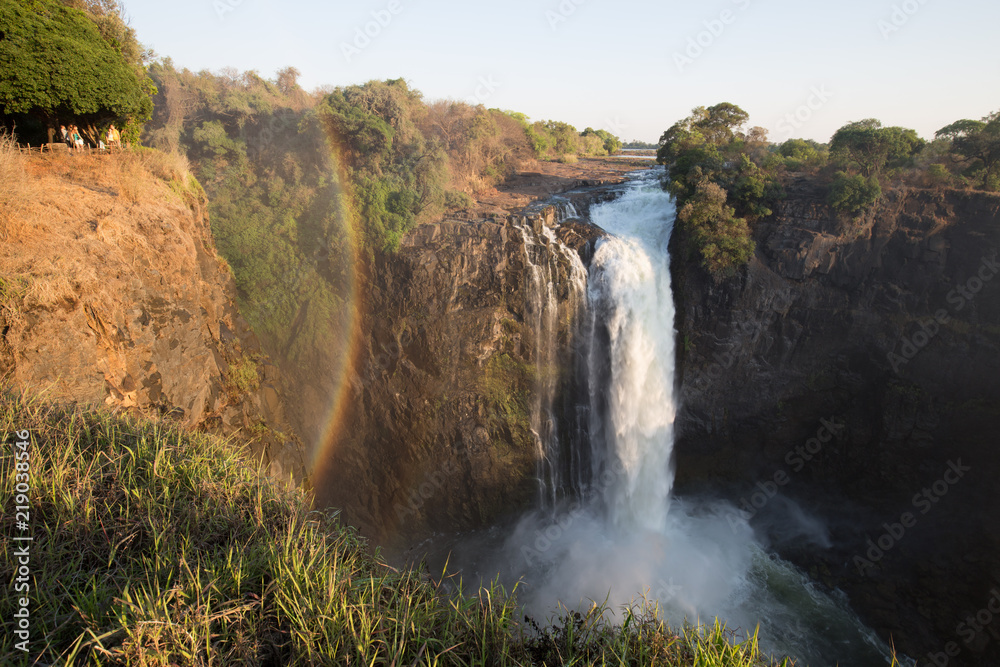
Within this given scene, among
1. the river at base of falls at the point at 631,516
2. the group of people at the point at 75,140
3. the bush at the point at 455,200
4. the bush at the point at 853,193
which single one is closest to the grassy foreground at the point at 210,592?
the group of people at the point at 75,140

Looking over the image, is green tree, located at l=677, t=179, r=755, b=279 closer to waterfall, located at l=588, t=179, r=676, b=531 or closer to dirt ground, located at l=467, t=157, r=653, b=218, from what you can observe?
waterfall, located at l=588, t=179, r=676, b=531

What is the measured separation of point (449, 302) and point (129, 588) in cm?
1249

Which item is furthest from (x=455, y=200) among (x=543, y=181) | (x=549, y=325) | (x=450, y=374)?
(x=450, y=374)

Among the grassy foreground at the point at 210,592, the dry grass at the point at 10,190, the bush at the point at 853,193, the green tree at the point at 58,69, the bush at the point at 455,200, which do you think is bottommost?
the grassy foreground at the point at 210,592

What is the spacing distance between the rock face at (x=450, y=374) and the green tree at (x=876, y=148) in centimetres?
965

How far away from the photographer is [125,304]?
8336mm

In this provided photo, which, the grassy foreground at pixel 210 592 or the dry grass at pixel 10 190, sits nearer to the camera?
the grassy foreground at pixel 210 592

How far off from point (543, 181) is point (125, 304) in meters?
18.4

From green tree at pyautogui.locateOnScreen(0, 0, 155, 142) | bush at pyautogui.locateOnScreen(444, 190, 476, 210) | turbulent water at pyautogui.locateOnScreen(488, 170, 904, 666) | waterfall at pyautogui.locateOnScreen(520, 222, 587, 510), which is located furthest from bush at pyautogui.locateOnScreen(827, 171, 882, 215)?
green tree at pyautogui.locateOnScreen(0, 0, 155, 142)

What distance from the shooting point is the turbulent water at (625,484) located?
13578 millimetres

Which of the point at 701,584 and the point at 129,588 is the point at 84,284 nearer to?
the point at 129,588

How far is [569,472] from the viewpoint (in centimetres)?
1627

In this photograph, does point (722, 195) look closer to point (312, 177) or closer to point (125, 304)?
point (312, 177)

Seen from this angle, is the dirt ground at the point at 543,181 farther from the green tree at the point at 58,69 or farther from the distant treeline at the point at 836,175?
the green tree at the point at 58,69
